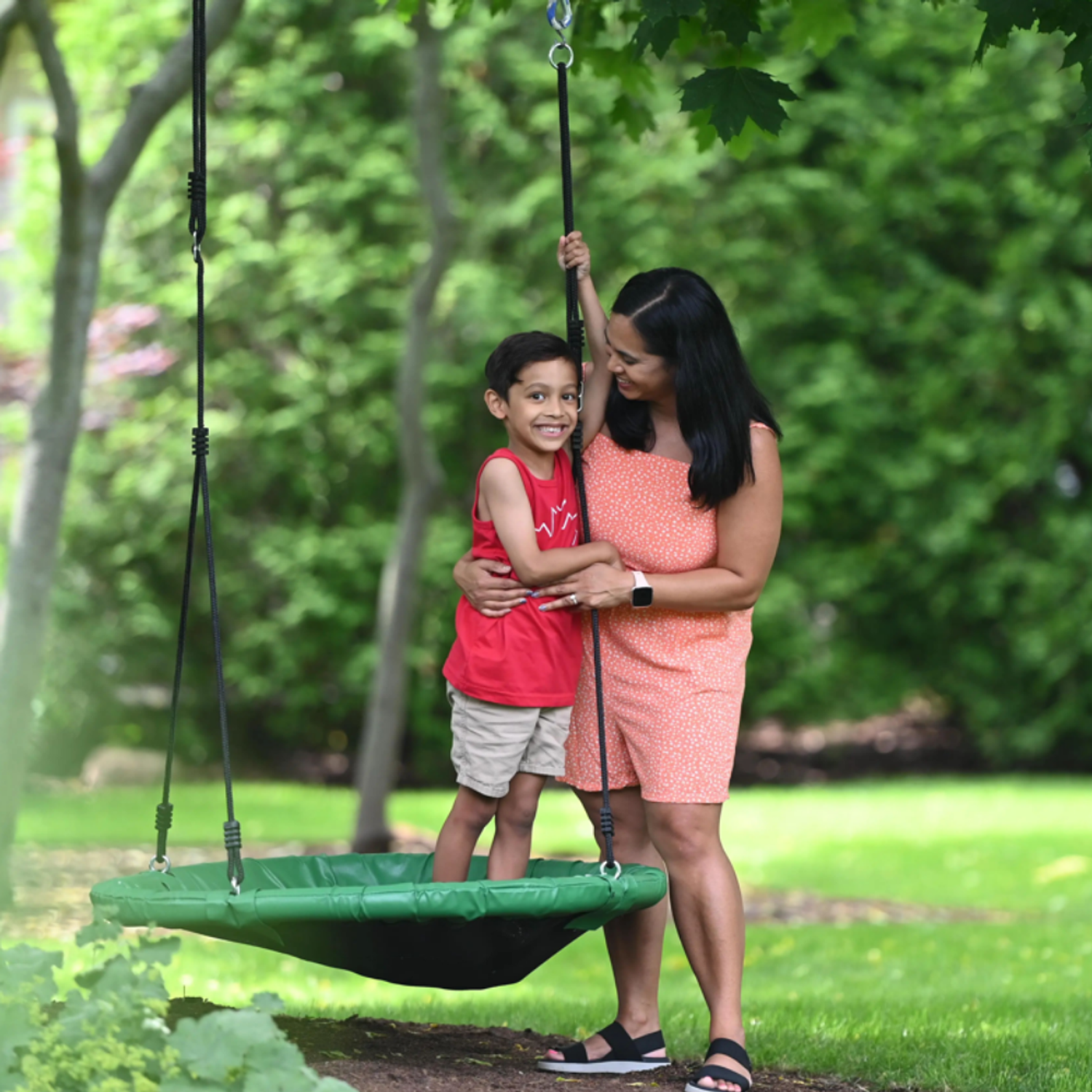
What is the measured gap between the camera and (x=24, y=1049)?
242 centimetres

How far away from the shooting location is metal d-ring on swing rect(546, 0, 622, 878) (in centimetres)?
291

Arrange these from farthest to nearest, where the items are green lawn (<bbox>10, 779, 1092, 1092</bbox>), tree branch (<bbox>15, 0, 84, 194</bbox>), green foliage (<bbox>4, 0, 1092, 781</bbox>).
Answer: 1. green foliage (<bbox>4, 0, 1092, 781</bbox>)
2. tree branch (<bbox>15, 0, 84, 194</bbox>)
3. green lawn (<bbox>10, 779, 1092, 1092</bbox>)

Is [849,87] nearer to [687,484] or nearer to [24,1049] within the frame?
[687,484]

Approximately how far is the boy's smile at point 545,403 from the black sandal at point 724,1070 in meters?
1.19

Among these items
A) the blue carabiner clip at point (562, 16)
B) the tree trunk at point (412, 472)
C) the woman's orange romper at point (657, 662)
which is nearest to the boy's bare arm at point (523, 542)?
the woman's orange romper at point (657, 662)

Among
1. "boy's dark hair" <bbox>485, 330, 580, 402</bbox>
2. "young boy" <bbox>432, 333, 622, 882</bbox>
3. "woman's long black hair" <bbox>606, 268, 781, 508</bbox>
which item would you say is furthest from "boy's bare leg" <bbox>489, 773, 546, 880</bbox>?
"boy's dark hair" <bbox>485, 330, 580, 402</bbox>

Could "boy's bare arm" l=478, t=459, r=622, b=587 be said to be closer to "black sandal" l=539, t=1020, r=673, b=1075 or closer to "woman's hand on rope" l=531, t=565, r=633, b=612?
"woman's hand on rope" l=531, t=565, r=633, b=612

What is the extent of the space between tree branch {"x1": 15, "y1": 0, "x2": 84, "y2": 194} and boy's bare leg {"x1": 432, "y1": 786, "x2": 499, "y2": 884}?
2.89m

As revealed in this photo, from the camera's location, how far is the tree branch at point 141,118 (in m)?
5.10

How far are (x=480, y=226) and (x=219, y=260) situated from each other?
1986 mm

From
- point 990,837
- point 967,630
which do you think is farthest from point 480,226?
point 990,837

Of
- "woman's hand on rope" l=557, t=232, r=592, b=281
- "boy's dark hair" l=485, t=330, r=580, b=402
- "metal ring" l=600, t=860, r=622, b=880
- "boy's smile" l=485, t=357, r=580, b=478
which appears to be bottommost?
"metal ring" l=600, t=860, r=622, b=880

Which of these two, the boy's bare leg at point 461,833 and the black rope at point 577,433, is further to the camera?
the boy's bare leg at point 461,833

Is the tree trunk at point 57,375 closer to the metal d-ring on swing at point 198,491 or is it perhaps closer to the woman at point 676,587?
the metal d-ring on swing at point 198,491
